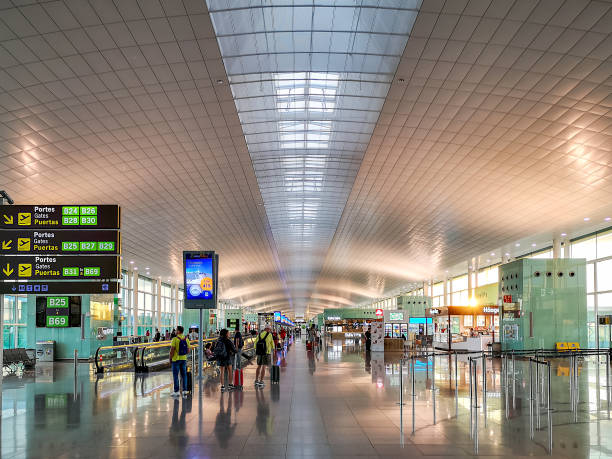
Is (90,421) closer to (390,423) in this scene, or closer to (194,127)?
(390,423)

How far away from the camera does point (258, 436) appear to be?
934 centimetres

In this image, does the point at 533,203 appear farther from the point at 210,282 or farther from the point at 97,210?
the point at 97,210

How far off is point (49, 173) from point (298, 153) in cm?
1203

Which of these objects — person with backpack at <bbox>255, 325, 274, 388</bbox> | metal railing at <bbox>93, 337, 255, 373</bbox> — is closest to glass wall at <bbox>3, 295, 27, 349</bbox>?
metal railing at <bbox>93, 337, 255, 373</bbox>

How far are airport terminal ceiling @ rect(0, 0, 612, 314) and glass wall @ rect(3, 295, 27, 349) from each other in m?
10.6

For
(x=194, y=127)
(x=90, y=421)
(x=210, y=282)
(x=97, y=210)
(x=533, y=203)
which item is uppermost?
(x=194, y=127)

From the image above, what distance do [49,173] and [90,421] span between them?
18.4 m

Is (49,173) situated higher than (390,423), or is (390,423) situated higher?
(49,173)

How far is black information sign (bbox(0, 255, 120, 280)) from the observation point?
42.5 ft

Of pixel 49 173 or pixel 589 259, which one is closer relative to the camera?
pixel 49 173

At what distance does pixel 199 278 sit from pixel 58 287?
4.65 meters

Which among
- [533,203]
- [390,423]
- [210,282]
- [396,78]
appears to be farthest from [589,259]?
[390,423]

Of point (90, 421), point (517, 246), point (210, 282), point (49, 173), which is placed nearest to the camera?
point (90, 421)

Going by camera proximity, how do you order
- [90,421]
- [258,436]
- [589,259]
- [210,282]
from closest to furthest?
[258,436], [90,421], [210,282], [589,259]
